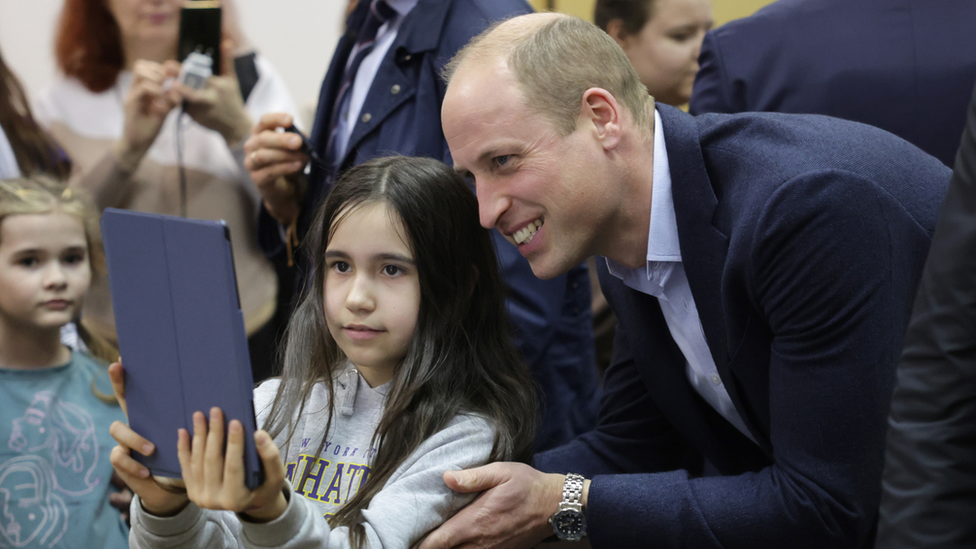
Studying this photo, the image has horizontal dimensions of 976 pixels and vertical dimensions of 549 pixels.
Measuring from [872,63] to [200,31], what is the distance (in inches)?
62.2

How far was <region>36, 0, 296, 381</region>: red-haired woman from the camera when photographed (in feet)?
8.14

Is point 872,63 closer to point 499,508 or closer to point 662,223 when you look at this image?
point 662,223

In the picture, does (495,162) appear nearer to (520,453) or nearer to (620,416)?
(520,453)

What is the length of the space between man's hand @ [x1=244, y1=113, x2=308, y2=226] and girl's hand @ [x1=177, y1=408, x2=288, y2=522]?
110 cm

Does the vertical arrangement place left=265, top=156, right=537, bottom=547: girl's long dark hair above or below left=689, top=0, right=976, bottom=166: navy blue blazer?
below

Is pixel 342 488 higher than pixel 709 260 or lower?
lower

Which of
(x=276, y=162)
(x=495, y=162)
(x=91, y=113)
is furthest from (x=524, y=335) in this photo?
(x=91, y=113)

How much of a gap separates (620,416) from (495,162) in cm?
65

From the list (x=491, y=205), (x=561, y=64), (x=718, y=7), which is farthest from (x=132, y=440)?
(x=718, y=7)

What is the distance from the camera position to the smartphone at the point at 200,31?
2.46 metres

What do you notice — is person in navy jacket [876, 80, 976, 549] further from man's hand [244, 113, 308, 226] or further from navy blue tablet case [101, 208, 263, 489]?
man's hand [244, 113, 308, 226]

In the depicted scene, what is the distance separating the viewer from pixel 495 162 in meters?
1.62

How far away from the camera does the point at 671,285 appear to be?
1.69 metres

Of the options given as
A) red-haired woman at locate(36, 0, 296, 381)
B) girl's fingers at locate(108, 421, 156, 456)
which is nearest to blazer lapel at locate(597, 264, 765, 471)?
girl's fingers at locate(108, 421, 156, 456)
